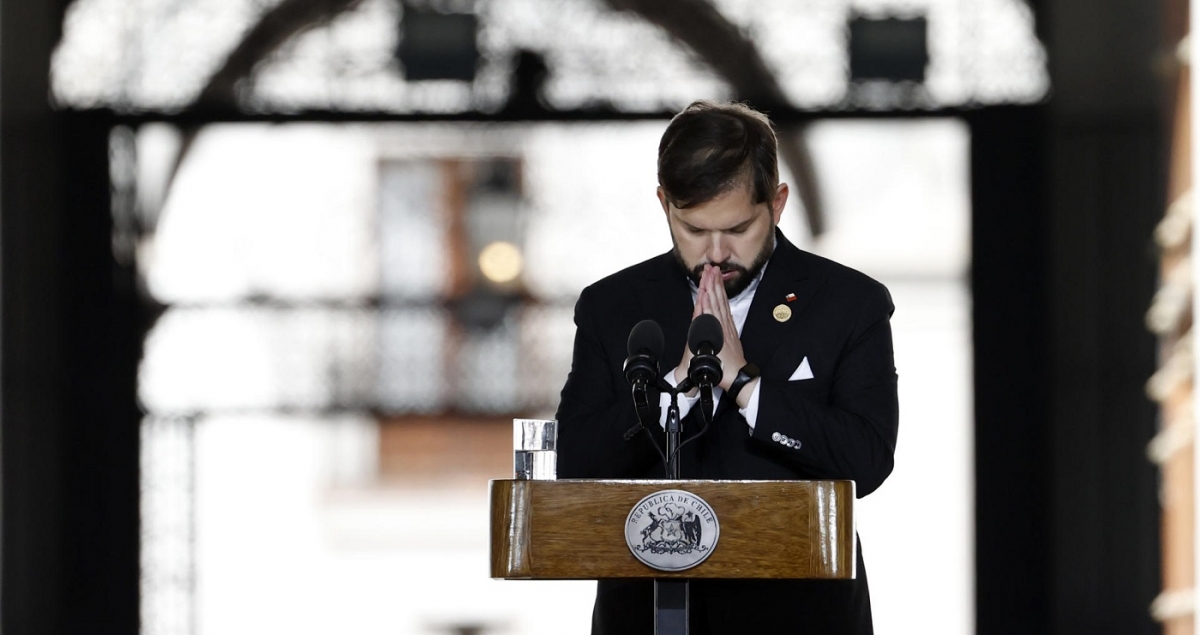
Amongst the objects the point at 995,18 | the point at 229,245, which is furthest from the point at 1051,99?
the point at 229,245

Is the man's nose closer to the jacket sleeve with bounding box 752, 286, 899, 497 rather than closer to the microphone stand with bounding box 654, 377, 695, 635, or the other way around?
the jacket sleeve with bounding box 752, 286, 899, 497

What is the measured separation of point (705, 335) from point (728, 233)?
0.93 ft

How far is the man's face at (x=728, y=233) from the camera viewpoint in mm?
2178

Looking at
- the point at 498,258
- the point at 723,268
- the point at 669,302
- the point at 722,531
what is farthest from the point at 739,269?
the point at 498,258

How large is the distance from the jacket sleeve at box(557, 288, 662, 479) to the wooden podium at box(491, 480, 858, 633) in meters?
0.19

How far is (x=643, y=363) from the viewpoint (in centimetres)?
195

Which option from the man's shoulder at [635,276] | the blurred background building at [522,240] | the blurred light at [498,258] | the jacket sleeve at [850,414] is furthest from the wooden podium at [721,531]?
the blurred light at [498,258]

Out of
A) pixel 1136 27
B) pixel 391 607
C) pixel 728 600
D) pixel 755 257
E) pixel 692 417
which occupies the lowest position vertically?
pixel 391 607

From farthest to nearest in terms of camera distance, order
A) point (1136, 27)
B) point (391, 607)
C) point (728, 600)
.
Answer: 1. point (391, 607)
2. point (1136, 27)
3. point (728, 600)

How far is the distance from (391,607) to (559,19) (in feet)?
35.1

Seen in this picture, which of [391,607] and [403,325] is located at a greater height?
[403,325]

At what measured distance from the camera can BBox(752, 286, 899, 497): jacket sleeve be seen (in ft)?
6.81

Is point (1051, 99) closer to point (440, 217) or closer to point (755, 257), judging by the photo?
point (440, 217)

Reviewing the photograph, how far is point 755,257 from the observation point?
2238 millimetres
